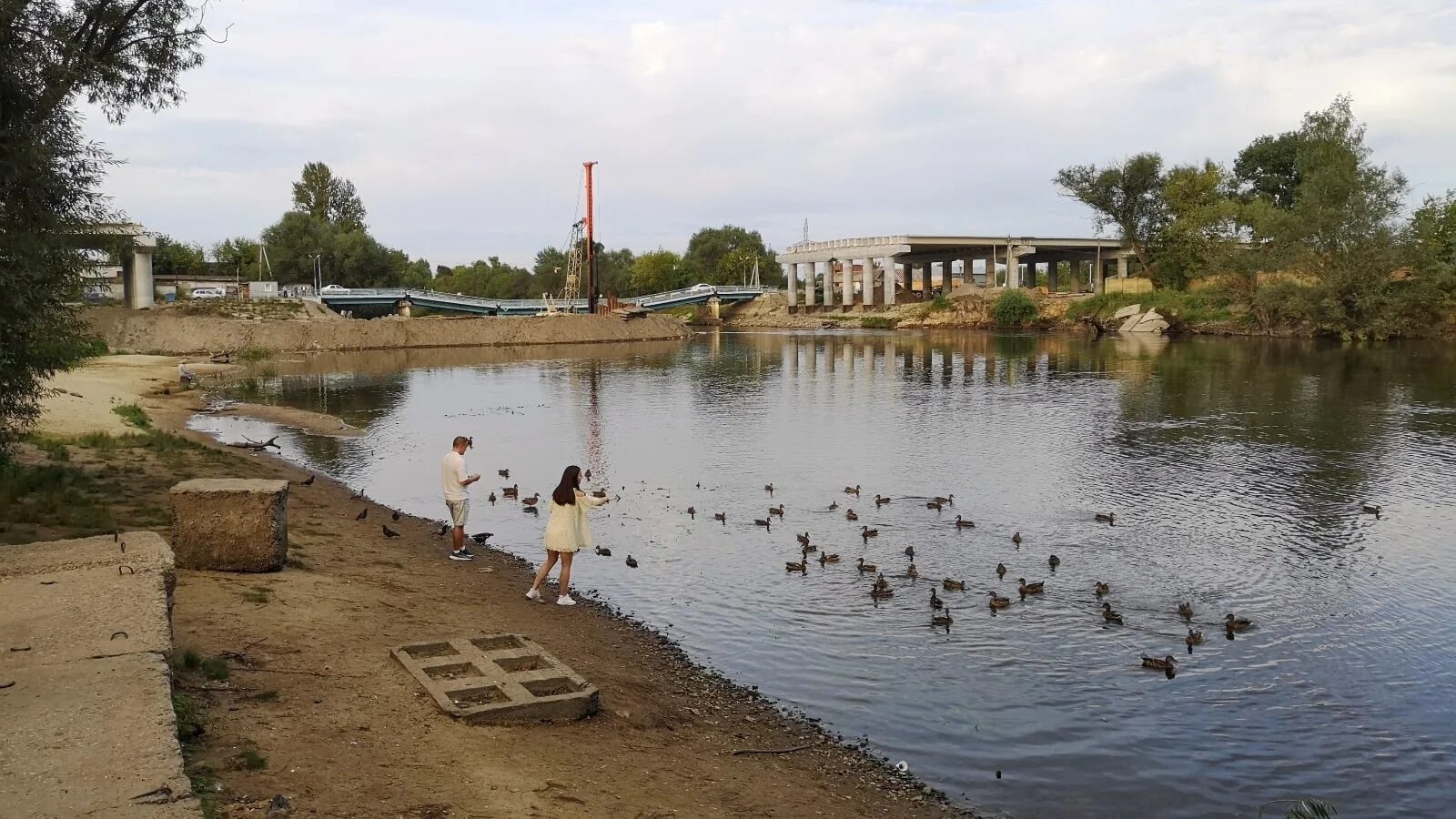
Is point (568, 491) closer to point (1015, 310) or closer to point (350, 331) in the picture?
point (350, 331)

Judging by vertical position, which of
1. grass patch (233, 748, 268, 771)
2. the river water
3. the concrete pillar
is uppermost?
the concrete pillar

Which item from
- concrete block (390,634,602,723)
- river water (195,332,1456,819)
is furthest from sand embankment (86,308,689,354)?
concrete block (390,634,602,723)

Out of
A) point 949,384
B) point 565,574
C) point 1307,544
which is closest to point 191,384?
point 949,384

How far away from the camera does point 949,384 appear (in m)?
61.0

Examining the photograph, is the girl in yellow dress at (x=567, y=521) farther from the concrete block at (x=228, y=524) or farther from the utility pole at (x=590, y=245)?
the utility pole at (x=590, y=245)

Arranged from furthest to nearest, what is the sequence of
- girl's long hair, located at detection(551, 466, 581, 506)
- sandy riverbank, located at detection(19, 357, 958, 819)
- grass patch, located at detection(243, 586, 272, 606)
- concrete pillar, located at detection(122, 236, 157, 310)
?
concrete pillar, located at detection(122, 236, 157, 310) → girl's long hair, located at detection(551, 466, 581, 506) → grass patch, located at detection(243, 586, 272, 606) → sandy riverbank, located at detection(19, 357, 958, 819)

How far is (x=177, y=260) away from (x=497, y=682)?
152427 mm

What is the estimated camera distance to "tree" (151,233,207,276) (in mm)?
137875

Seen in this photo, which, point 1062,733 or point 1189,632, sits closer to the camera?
point 1062,733

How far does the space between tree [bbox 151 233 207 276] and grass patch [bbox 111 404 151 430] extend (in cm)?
10490

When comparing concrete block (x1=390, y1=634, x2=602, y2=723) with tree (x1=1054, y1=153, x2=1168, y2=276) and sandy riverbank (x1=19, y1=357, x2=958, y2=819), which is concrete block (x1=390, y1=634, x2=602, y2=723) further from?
tree (x1=1054, y1=153, x2=1168, y2=276)

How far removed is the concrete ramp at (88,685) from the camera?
24.0ft

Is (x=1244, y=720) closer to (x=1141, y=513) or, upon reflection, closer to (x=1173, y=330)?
(x=1141, y=513)

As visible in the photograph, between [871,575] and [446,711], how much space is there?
35.7ft
